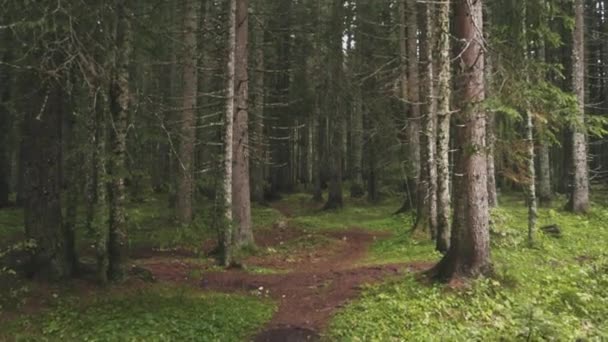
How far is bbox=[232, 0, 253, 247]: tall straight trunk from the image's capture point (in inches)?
522

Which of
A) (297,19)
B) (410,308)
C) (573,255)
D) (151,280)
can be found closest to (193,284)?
(151,280)

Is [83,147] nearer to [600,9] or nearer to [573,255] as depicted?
[573,255]

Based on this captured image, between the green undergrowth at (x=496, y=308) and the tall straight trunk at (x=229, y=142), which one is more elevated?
the tall straight trunk at (x=229, y=142)

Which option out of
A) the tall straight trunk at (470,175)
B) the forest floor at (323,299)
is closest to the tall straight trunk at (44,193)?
the forest floor at (323,299)

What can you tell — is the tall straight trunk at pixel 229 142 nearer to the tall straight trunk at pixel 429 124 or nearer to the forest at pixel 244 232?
the forest at pixel 244 232

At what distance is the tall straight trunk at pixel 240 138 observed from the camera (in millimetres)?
13258

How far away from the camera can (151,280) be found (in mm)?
9555

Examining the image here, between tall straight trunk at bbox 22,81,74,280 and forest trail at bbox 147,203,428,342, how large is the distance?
6.51ft

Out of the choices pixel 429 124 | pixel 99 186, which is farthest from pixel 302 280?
pixel 429 124

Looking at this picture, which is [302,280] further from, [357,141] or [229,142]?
[357,141]

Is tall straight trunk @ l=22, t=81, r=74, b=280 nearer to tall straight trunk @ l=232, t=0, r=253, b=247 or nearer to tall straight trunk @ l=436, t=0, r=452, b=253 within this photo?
tall straight trunk @ l=232, t=0, r=253, b=247

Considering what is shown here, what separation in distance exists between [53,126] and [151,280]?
309 cm

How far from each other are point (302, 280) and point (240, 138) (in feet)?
14.3

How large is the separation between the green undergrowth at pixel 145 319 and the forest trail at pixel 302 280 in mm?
450
